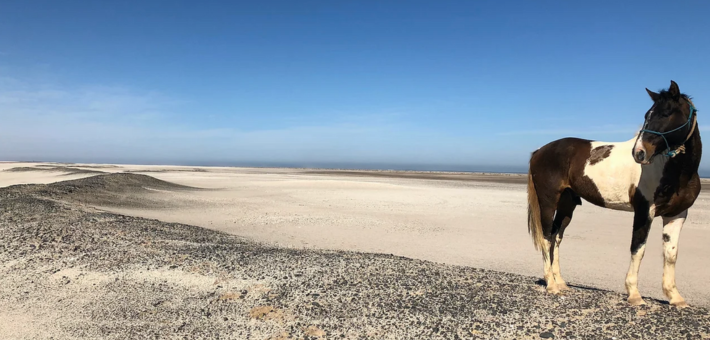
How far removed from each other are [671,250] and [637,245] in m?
Result: 0.47

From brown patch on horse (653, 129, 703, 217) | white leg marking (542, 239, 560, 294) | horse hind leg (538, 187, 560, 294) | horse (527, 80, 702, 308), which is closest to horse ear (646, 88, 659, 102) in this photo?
horse (527, 80, 702, 308)

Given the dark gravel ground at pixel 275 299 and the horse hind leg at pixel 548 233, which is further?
the horse hind leg at pixel 548 233

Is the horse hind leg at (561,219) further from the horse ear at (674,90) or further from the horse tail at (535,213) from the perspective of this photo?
the horse ear at (674,90)

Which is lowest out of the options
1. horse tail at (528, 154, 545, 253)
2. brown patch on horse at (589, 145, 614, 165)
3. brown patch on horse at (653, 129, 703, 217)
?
horse tail at (528, 154, 545, 253)

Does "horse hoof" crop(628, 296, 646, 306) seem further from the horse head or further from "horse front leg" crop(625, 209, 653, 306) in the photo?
the horse head

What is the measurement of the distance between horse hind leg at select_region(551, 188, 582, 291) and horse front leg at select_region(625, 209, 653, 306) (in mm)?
879

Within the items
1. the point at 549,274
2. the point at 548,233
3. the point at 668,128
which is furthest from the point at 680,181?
the point at 549,274

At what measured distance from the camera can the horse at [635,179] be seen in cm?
460

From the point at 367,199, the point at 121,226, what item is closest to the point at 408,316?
the point at 121,226

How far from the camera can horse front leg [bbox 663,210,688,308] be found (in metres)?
5.02

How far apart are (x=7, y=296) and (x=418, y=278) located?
5.49m

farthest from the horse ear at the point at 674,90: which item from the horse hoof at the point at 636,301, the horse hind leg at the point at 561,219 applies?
the horse hoof at the point at 636,301

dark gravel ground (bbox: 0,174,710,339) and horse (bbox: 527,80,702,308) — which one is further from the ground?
horse (bbox: 527,80,702,308)

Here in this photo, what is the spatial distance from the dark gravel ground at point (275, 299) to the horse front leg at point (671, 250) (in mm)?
187
